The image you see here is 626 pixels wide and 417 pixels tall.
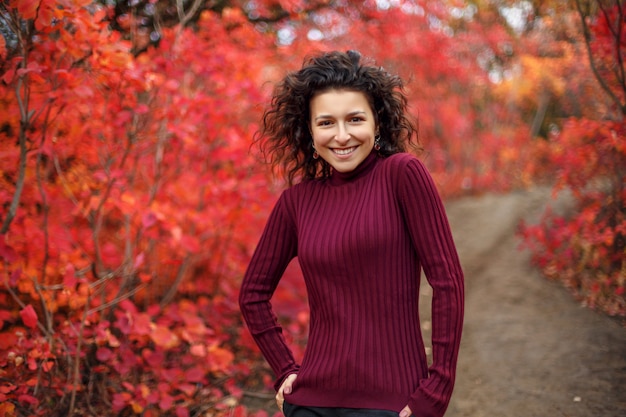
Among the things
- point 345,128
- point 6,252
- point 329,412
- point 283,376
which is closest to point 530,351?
point 283,376

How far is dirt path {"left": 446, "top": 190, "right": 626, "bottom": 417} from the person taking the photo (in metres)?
3.54

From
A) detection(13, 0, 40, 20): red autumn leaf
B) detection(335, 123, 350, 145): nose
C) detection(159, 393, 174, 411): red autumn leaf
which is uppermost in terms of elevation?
detection(13, 0, 40, 20): red autumn leaf

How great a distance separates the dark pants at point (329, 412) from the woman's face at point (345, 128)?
76 centimetres

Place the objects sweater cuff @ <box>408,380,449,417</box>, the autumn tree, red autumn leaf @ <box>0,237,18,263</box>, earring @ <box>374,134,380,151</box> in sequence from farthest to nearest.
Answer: the autumn tree, red autumn leaf @ <box>0,237,18,263</box>, earring @ <box>374,134,380,151</box>, sweater cuff @ <box>408,380,449,417</box>

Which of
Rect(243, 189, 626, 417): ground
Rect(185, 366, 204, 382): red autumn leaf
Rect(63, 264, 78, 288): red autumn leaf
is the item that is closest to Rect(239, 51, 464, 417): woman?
Rect(63, 264, 78, 288): red autumn leaf

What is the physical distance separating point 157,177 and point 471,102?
34.9 feet

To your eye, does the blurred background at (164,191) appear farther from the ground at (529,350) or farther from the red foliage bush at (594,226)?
the ground at (529,350)

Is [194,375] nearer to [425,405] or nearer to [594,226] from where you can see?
[425,405]

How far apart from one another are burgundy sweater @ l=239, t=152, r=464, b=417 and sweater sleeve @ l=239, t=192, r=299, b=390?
18 cm

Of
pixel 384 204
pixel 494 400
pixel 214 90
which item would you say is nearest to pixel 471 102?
pixel 214 90

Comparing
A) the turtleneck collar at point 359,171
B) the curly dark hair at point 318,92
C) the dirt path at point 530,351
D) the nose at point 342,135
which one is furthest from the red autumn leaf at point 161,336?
the nose at point 342,135

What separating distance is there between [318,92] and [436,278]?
29.5 inches

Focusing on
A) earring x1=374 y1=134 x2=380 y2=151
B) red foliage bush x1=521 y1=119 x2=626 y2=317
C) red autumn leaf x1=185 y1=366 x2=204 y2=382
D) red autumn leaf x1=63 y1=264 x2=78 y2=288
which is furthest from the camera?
red foliage bush x1=521 y1=119 x2=626 y2=317

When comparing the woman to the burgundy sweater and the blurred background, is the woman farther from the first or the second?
the blurred background
